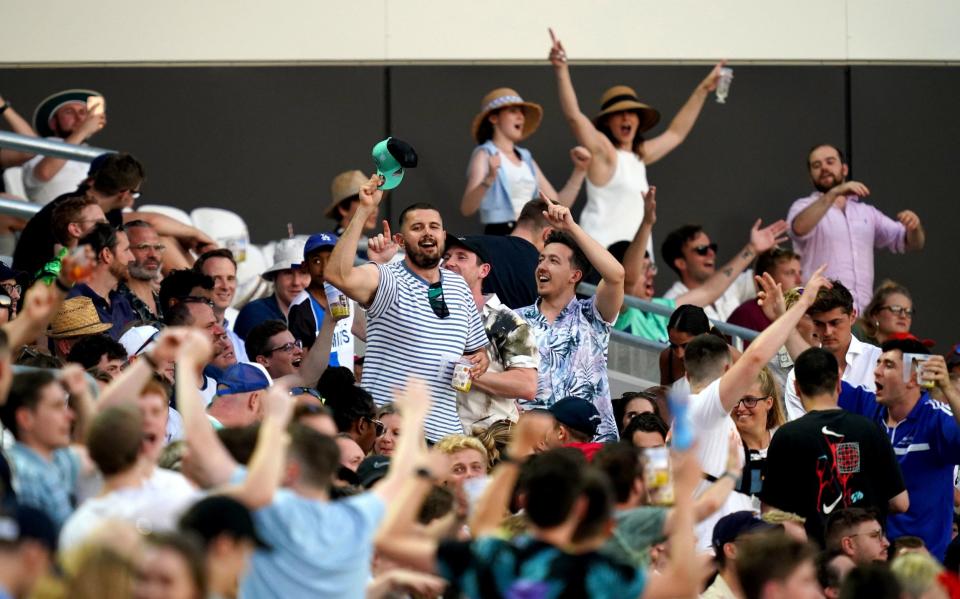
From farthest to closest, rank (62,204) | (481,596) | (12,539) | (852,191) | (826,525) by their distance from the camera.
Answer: (852,191) < (62,204) < (826,525) < (481,596) < (12,539)

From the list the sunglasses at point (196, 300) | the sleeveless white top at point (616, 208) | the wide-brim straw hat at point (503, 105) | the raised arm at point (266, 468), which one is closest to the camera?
the raised arm at point (266, 468)

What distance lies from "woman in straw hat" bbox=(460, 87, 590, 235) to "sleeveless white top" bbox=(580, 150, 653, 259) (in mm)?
360

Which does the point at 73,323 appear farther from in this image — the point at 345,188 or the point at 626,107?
the point at 626,107

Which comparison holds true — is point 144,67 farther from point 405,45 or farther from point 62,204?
point 62,204

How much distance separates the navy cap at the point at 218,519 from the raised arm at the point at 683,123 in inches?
344

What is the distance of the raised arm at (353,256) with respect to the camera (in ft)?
25.8

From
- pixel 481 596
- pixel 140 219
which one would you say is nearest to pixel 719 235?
pixel 140 219

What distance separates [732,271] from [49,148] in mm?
4823

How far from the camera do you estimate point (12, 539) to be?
14.9ft

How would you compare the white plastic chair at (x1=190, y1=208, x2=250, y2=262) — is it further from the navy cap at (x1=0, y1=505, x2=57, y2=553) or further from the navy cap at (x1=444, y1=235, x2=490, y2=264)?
the navy cap at (x1=0, y1=505, x2=57, y2=553)

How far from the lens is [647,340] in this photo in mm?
10438

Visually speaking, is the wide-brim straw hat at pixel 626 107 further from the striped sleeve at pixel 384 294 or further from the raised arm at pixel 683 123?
the striped sleeve at pixel 384 294

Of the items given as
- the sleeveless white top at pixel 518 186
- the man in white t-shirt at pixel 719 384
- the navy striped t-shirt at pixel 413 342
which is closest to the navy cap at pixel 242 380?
the navy striped t-shirt at pixel 413 342

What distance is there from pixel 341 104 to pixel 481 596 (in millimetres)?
9370
